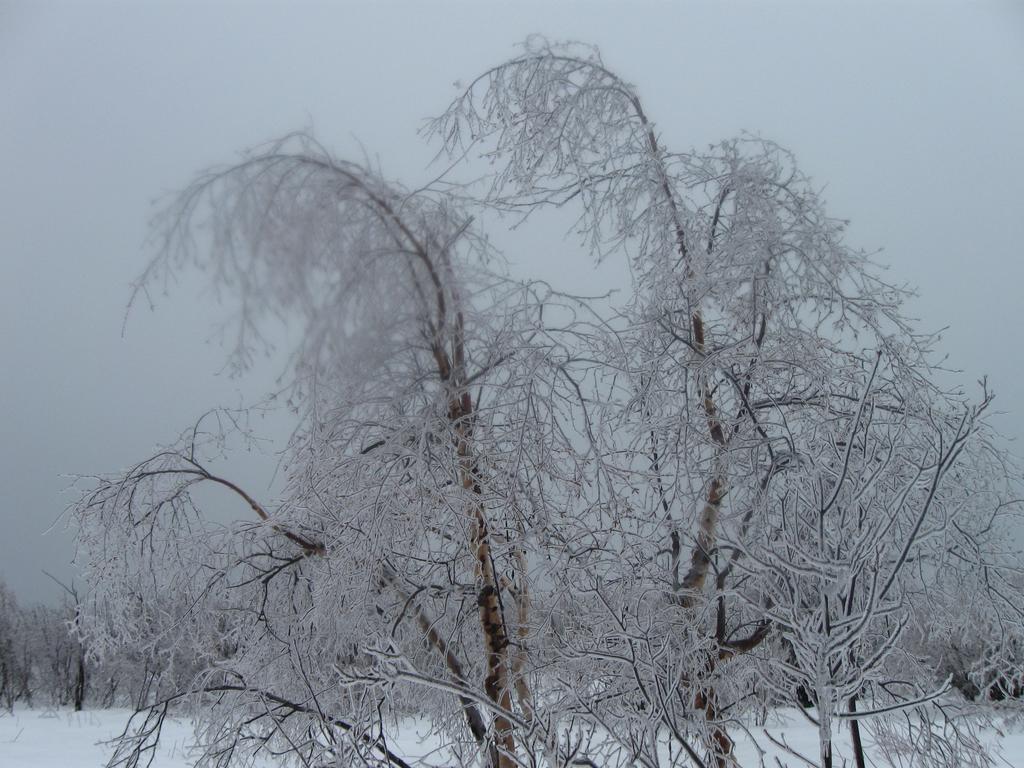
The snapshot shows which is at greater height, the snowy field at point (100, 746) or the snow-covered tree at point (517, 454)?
the snow-covered tree at point (517, 454)

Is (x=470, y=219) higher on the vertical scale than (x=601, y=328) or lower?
higher

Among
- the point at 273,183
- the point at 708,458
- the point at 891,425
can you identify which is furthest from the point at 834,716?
the point at 273,183

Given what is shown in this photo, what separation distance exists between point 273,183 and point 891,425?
2.83m

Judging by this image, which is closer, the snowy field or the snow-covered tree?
the snow-covered tree

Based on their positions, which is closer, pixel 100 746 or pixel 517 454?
pixel 517 454

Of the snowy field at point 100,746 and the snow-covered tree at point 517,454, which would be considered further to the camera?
the snowy field at point 100,746

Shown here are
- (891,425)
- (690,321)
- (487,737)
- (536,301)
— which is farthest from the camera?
(690,321)

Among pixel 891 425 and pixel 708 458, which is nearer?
pixel 708 458

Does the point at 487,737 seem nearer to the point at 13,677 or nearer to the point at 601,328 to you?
the point at 601,328

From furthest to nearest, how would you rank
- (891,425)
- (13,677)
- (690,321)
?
(13,677), (690,321), (891,425)

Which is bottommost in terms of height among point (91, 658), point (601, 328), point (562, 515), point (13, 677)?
point (13, 677)

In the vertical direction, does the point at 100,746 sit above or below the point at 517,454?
below

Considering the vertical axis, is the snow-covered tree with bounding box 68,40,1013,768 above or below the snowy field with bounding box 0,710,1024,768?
above

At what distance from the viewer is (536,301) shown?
3.34 meters
